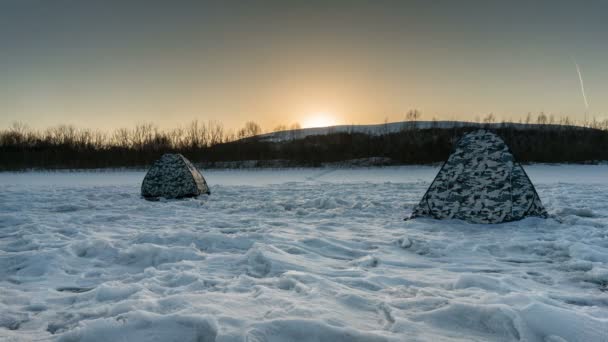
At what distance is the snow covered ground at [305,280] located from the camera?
1828 mm

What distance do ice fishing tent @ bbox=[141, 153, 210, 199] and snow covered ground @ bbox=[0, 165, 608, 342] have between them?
3.05 metres

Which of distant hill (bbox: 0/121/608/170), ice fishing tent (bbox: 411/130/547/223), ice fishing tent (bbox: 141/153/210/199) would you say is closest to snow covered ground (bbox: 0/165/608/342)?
ice fishing tent (bbox: 411/130/547/223)

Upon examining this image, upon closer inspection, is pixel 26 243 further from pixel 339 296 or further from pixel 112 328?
pixel 339 296

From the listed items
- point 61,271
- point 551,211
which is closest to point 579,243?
point 551,211

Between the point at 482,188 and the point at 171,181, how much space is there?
6.68 metres

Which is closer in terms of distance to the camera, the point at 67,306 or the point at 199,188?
the point at 67,306

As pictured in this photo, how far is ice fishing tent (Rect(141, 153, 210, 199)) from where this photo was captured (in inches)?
329

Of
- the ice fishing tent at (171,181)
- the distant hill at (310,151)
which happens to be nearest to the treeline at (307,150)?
the distant hill at (310,151)

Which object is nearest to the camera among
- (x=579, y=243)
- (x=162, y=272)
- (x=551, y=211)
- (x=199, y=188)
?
(x=162, y=272)

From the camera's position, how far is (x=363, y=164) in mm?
25984

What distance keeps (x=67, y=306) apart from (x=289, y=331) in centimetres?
153

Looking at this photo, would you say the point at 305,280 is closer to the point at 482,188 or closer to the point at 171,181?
the point at 482,188

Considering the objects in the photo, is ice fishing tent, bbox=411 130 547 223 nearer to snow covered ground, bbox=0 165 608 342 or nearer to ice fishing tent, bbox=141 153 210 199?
snow covered ground, bbox=0 165 608 342

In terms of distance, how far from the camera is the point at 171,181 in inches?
330
